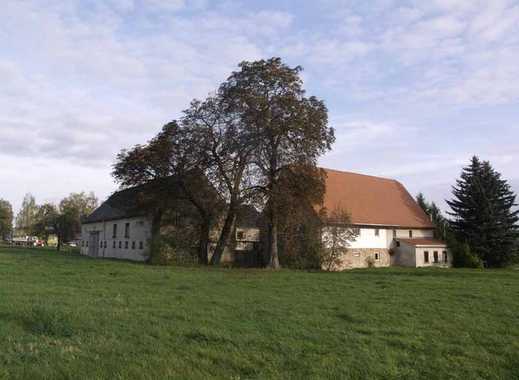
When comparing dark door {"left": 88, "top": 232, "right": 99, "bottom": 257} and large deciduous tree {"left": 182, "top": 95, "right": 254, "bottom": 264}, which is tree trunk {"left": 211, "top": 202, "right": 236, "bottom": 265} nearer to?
large deciduous tree {"left": 182, "top": 95, "right": 254, "bottom": 264}

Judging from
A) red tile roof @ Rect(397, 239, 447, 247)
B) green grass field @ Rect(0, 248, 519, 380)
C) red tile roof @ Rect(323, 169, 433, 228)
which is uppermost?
red tile roof @ Rect(323, 169, 433, 228)

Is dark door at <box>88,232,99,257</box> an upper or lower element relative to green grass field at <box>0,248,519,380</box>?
upper

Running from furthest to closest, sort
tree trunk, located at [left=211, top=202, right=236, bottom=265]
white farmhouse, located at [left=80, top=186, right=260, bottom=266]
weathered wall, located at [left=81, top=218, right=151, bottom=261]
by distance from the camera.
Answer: weathered wall, located at [left=81, top=218, right=151, bottom=261] < white farmhouse, located at [left=80, top=186, right=260, bottom=266] < tree trunk, located at [left=211, top=202, right=236, bottom=265]

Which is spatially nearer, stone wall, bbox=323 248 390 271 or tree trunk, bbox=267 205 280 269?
tree trunk, bbox=267 205 280 269

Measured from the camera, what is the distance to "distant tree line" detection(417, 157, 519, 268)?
147ft

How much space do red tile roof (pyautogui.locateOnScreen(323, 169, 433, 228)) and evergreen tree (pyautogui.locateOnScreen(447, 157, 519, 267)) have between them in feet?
17.9

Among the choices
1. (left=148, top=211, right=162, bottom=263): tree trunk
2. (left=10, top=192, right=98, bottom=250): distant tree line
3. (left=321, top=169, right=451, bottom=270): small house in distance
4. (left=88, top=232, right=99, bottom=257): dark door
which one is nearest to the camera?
(left=148, top=211, right=162, bottom=263): tree trunk

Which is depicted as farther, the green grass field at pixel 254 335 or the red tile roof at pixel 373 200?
the red tile roof at pixel 373 200

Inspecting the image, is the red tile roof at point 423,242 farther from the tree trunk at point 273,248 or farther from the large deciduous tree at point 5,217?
the large deciduous tree at point 5,217

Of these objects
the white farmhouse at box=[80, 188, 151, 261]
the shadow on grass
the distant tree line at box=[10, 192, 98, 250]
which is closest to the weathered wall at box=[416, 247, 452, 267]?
the white farmhouse at box=[80, 188, 151, 261]

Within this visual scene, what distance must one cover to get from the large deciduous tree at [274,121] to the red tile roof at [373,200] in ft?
40.3

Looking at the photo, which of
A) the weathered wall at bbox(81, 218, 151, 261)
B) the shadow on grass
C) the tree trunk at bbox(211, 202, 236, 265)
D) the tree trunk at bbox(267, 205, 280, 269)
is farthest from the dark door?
the shadow on grass

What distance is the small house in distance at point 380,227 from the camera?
4466 cm

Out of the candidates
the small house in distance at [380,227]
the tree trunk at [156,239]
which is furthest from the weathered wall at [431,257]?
the tree trunk at [156,239]
